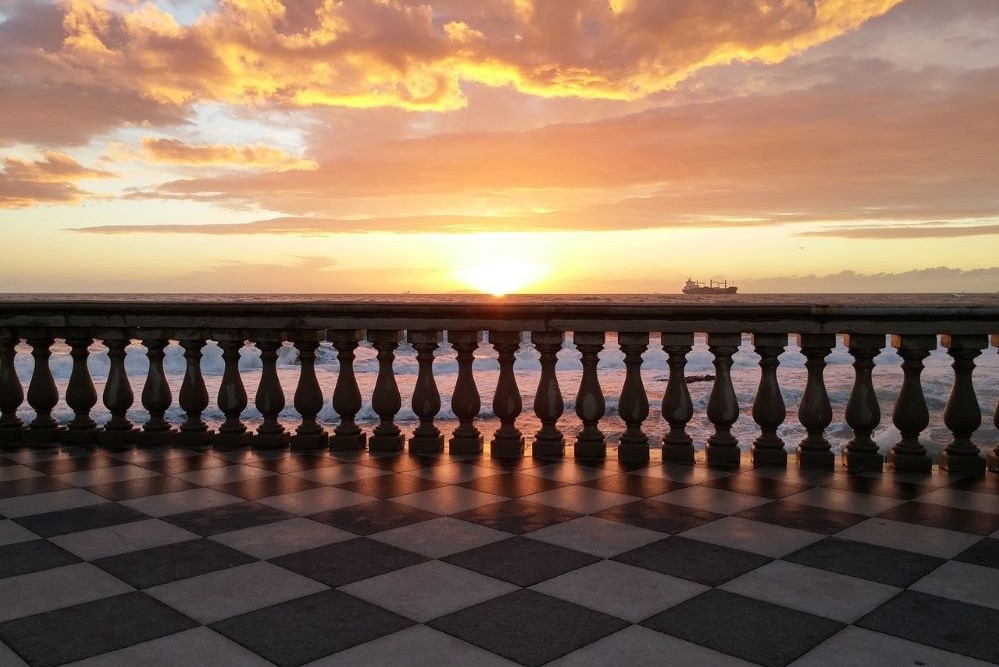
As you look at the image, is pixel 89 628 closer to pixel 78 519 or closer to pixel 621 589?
pixel 78 519

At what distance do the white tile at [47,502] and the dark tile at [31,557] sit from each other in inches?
25.9

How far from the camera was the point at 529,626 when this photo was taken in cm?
281

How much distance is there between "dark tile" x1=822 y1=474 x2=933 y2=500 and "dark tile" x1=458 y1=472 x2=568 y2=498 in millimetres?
1744

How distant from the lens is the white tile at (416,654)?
2521 millimetres

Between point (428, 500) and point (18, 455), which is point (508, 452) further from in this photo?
point (18, 455)

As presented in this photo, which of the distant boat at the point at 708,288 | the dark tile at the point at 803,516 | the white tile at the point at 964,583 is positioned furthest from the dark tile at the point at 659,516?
the distant boat at the point at 708,288

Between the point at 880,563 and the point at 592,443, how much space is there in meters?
2.52

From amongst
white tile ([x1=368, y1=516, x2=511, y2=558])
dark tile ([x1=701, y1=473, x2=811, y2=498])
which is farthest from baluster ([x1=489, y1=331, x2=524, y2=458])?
white tile ([x1=368, y1=516, x2=511, y2=558])

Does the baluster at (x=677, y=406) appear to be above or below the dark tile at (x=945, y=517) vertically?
above

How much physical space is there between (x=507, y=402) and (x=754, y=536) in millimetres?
2460

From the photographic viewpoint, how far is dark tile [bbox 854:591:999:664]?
8.70 ft

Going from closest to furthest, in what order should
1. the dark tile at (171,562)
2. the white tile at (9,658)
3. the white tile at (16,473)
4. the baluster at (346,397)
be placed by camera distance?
the white tile at (9,658) → the dark tile at (171,562) → the white tile at (16,473) → the baluster at (346,397)

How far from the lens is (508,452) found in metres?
5.95

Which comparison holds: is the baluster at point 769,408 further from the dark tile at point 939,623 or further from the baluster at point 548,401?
the dark tile at point 939,623
